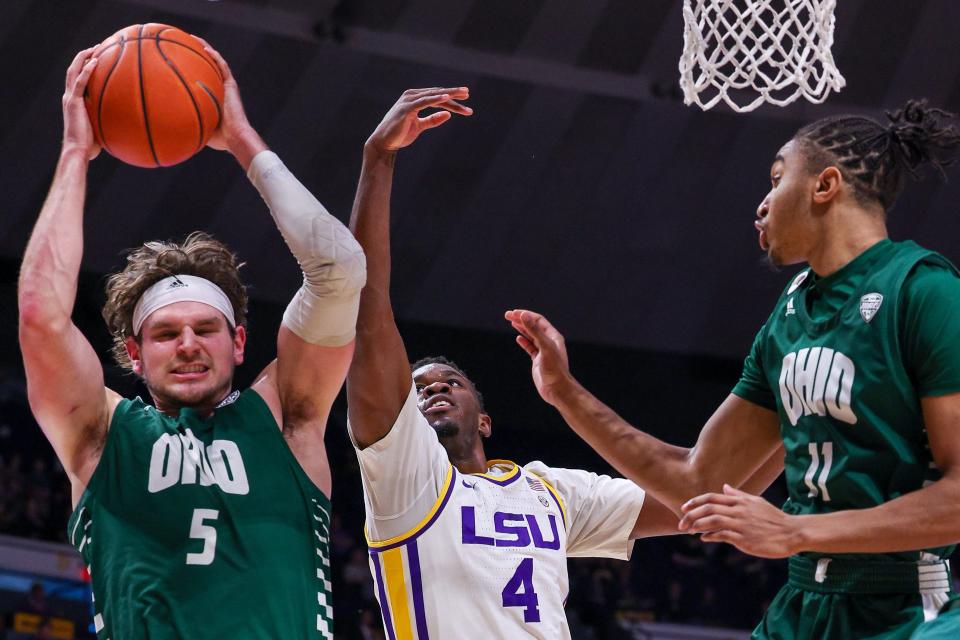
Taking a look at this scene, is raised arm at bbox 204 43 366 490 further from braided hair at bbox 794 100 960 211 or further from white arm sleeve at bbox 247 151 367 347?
braided hair at bbox 794 100 960 211

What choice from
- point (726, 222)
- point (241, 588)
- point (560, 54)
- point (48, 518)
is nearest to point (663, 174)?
point (726, 222)

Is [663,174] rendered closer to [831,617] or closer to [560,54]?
[560,54]

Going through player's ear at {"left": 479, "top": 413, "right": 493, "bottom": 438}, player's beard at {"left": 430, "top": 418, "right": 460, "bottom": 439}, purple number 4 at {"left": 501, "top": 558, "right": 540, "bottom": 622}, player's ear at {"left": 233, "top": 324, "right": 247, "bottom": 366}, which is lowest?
purple number 4 at {"left": 501, "top": 558, "right": 540, "bottom": 622}

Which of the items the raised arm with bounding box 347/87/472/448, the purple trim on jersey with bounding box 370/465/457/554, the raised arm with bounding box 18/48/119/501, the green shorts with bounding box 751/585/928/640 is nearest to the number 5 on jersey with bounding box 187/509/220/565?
the raised arm with bounding box 18/48/119/501

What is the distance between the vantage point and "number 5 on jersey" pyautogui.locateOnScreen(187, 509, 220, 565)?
2969mm

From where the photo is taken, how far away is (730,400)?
3.39m

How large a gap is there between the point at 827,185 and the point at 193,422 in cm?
→ 173

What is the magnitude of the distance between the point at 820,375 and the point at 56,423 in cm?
184

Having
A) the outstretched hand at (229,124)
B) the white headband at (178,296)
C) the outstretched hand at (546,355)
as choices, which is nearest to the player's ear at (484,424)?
the outstretched hand at (546,355)

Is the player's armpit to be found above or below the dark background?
below

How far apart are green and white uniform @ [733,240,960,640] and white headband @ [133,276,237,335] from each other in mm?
1527

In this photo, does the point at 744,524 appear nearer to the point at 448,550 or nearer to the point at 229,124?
the point at 448,550

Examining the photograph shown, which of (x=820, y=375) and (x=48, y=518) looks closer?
(x=820, y=375)

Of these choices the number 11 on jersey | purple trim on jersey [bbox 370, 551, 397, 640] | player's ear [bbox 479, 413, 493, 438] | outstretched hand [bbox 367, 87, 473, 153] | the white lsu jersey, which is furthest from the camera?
player's ear [bbox 479, 413, 493, 438]
